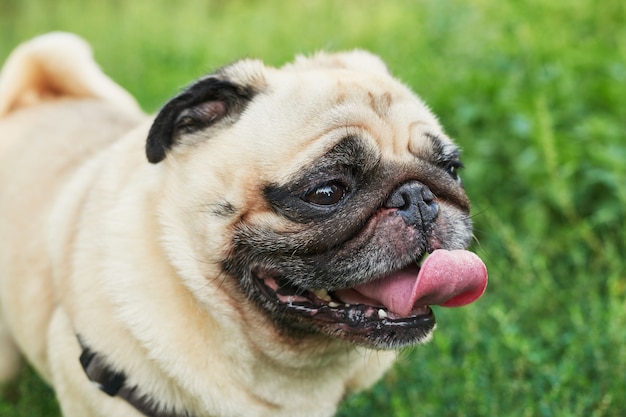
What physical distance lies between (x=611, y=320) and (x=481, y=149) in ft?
5.84

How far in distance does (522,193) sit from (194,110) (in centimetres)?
266

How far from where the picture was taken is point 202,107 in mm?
2684

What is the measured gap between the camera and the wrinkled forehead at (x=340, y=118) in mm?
2475

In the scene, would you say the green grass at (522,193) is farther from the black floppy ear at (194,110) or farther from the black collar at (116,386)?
the black floppy ear at (194,110)

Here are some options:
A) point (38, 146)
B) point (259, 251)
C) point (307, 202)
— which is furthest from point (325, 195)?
point (38, 146)

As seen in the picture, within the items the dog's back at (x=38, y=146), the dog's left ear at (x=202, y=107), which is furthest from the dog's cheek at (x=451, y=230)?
the dog's back at (x=38, y=146)

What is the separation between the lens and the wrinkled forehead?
2.47m

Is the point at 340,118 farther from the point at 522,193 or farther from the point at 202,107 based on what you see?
the point at 522,193

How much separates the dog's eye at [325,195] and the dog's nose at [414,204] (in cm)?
17

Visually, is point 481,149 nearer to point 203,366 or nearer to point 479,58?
point 479,58

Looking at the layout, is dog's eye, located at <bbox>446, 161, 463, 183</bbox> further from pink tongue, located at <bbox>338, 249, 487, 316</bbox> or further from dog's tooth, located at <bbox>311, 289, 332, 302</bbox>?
dog's tooth, located at <bbox>311, 289, 332, 302</bbox>

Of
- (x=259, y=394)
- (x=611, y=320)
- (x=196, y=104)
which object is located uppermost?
(x=196, y=104)

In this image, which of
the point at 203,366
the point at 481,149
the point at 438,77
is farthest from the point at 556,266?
the point at 203,366

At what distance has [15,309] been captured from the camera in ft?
10.6
